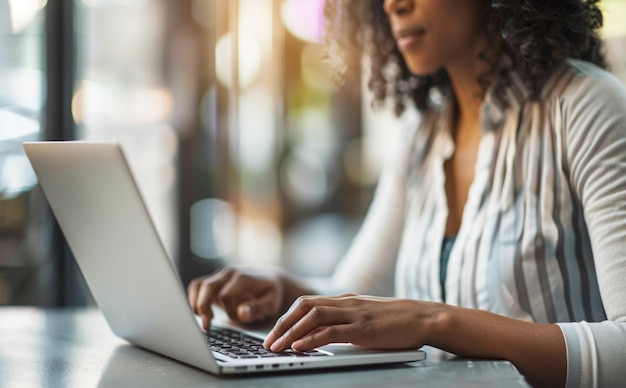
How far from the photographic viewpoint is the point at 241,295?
1281mm

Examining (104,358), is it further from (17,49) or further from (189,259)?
(189,259)

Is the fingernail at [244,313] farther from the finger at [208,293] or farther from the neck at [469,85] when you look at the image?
the neck at [469,85]

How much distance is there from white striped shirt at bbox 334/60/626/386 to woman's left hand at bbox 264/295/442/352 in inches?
7.4

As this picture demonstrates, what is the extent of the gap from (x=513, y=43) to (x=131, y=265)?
2.50 feet

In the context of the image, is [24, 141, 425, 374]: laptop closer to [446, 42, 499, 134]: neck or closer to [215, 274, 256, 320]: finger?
[215, 274, 256, 320]: finger

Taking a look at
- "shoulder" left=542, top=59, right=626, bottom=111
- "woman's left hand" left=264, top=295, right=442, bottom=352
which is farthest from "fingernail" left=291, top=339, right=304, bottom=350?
"shoulder" left=542, top=59, right=626, bottom=111

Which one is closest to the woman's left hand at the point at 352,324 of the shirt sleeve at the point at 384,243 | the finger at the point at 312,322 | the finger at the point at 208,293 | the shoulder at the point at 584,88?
the finger at the point at 312,322

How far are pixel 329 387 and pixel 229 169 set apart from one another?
119 inches

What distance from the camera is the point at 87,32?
116 inches

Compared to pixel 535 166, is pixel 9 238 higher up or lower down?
lower down

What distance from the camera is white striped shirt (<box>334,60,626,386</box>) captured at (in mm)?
1122

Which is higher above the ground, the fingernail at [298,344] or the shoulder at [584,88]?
the shoulder at [584,88]

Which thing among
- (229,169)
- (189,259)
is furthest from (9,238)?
(229,169)

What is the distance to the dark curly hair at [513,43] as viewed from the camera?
134 centimetres
